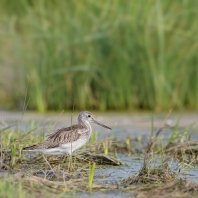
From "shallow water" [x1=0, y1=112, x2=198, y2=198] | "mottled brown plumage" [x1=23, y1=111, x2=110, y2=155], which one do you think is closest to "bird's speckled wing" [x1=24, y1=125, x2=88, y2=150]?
"mottled brown plumage" [x1=23, y1=111, x2=110, y2=155]

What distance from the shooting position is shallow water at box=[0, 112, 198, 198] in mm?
6780

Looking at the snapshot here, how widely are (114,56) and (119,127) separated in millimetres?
1810

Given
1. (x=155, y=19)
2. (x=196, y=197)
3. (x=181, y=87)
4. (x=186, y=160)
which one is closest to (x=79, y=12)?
(x=155, y=19)

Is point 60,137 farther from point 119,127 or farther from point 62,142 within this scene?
point 119,127

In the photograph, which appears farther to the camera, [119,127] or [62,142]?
[119,127]

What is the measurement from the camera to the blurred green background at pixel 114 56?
11.6 metres

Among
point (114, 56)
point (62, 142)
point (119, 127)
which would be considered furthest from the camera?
point (114, 56)

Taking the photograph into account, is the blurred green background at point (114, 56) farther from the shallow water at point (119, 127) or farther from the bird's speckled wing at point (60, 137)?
the bird's speckled wing at point (60, 137)

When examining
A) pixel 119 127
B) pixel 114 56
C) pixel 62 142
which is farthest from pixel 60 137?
pixel 114 56

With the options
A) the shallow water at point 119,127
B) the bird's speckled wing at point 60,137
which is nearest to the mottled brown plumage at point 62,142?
the bird's speckled wing at point 60,137

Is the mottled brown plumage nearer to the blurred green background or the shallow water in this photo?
the shallow water

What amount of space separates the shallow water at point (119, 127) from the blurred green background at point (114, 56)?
0.55 metres

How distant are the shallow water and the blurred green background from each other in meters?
0.55

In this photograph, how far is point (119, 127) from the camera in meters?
10.6
